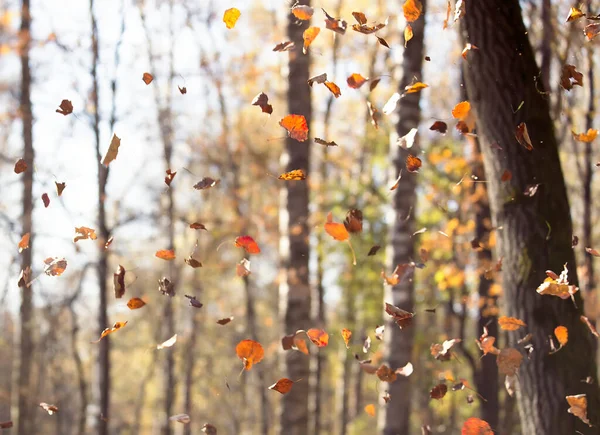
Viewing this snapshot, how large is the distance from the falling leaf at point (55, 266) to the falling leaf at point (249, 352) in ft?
3.15

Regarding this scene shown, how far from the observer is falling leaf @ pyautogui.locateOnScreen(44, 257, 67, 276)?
10.3ft

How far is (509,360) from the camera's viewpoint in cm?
320

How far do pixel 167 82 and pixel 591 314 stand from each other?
10.0 metres

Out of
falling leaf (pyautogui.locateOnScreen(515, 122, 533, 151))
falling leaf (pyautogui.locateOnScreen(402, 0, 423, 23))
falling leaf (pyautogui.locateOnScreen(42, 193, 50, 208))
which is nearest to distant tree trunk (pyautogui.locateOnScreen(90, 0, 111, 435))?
falling leaf (pyautogui.locateOnScreen(42, 193, 50, 208))

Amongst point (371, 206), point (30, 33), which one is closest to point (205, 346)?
point (371, 206)

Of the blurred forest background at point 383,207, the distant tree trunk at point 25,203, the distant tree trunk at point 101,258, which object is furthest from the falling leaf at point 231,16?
the distant tree trunk at point 25,203

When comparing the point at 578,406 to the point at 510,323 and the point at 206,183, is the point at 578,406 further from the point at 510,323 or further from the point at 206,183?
the point at 206,183

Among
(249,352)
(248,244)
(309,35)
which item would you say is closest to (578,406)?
(249,352)

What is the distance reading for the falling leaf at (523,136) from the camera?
3227 mm

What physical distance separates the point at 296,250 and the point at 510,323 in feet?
9.18

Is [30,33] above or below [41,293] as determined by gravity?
above

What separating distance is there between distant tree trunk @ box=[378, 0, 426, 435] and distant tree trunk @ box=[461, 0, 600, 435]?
6.95 feet

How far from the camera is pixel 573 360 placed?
3.25 meters

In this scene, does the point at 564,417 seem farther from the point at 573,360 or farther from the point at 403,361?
the point at 403,361
